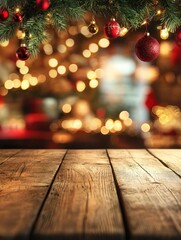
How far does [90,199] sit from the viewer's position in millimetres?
975

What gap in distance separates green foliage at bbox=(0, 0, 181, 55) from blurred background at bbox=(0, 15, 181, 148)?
3.24 meters

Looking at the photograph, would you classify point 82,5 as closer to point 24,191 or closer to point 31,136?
point 24,191

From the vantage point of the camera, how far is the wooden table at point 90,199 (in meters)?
0.75

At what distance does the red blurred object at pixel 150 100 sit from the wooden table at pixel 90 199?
4.47m

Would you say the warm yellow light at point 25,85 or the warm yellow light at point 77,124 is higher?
the warm yellow light at point 25,85

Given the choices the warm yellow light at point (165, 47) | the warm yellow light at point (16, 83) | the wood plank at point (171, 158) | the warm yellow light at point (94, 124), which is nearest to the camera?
the wood plank at point (171, 158)

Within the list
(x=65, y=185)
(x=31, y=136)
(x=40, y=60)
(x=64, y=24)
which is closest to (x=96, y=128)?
(x=31, y=136)

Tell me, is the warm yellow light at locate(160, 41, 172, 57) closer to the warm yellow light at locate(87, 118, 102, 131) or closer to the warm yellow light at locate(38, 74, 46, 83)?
the warm yellow light at locate(87, 118, 102, 131)

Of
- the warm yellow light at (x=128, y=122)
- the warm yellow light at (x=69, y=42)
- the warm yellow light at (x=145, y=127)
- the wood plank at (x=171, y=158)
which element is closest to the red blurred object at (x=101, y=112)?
the warm yellow light at (x=128, y=122)

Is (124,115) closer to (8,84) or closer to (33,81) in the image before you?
(33,81)

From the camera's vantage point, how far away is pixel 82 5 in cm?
163

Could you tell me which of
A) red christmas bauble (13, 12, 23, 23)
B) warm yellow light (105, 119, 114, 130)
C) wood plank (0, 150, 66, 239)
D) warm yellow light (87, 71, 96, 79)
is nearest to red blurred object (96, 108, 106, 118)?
warm yellow light (105, 119, 114, 130)

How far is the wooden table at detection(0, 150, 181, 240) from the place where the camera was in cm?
75

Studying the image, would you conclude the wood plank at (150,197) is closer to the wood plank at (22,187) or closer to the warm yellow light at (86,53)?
the wood plank at (22,187)
